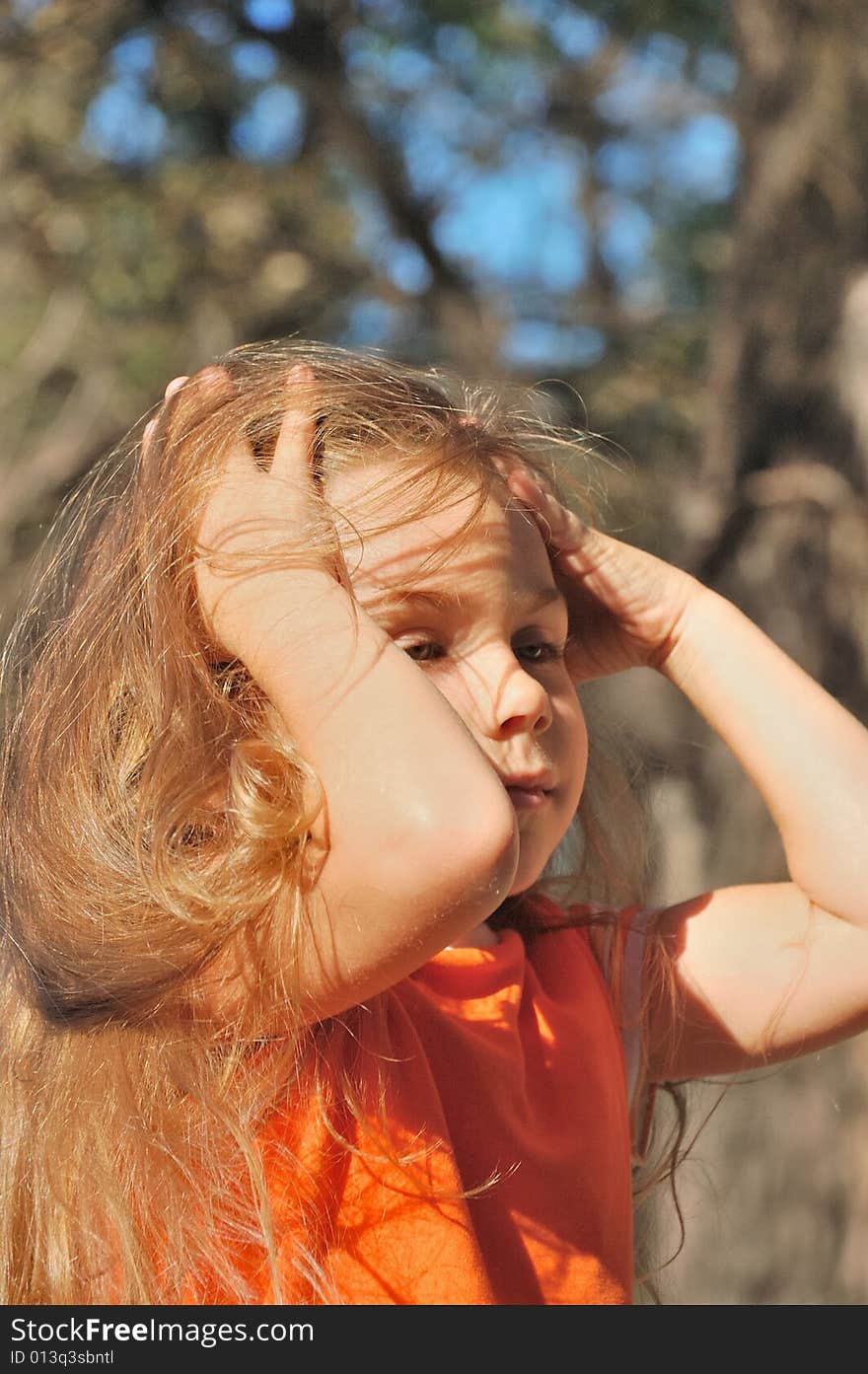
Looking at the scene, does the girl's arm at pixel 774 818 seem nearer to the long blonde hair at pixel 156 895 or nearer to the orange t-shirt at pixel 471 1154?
the orange t-shirt at pixel 471 1154

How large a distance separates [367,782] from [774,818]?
17.4 inches

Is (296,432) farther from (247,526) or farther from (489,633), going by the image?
(489,633)

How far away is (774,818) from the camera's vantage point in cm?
119

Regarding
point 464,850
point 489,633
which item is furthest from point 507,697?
point 464,850

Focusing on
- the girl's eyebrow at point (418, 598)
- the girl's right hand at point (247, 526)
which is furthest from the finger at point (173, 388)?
the girl's eyebrow at point (418, 598)

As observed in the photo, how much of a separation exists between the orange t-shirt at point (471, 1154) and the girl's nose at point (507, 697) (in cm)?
23

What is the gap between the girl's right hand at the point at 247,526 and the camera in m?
0.98

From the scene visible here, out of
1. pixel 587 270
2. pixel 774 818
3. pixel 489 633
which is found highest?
pixel 489 633

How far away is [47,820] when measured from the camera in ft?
3.51

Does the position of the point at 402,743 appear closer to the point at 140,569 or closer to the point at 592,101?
the point at 140,569

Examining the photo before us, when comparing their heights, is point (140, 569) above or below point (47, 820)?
above

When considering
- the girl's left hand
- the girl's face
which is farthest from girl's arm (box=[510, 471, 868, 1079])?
the girl's face
